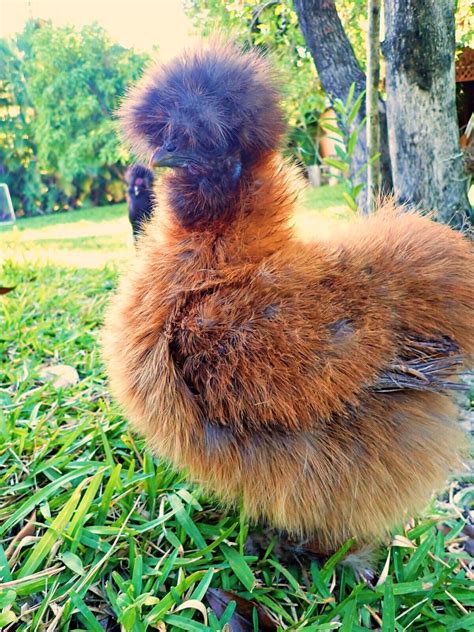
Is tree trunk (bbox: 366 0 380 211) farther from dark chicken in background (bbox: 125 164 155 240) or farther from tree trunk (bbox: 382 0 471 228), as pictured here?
dark chicken in background (bbox: 125 164 155 240)

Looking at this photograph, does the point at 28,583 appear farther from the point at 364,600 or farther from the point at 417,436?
the point at 417,436

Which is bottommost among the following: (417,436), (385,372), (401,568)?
(401,568)

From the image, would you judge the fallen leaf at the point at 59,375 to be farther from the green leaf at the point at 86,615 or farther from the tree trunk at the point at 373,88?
the tree trunk at the point at 373,88

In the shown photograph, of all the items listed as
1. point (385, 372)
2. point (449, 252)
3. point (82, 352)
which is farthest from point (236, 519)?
point (82, 352)

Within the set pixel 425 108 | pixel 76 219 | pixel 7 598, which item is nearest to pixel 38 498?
pixel 7 598

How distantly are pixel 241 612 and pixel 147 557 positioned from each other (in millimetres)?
184

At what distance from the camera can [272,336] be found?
709 millimetres

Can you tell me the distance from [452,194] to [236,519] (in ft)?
3.28

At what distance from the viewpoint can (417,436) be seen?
0.76 m

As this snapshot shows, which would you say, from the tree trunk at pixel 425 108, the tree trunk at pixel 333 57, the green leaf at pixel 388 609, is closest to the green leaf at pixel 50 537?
the green leaf at pixel 388 609

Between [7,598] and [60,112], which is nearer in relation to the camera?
[7,598]

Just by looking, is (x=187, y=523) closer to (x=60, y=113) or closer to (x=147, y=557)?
(x=147, y=557)

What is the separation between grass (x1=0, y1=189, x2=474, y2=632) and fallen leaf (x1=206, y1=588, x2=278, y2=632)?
19 millimetres

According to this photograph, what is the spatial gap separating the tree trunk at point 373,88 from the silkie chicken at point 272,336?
0.46 m
